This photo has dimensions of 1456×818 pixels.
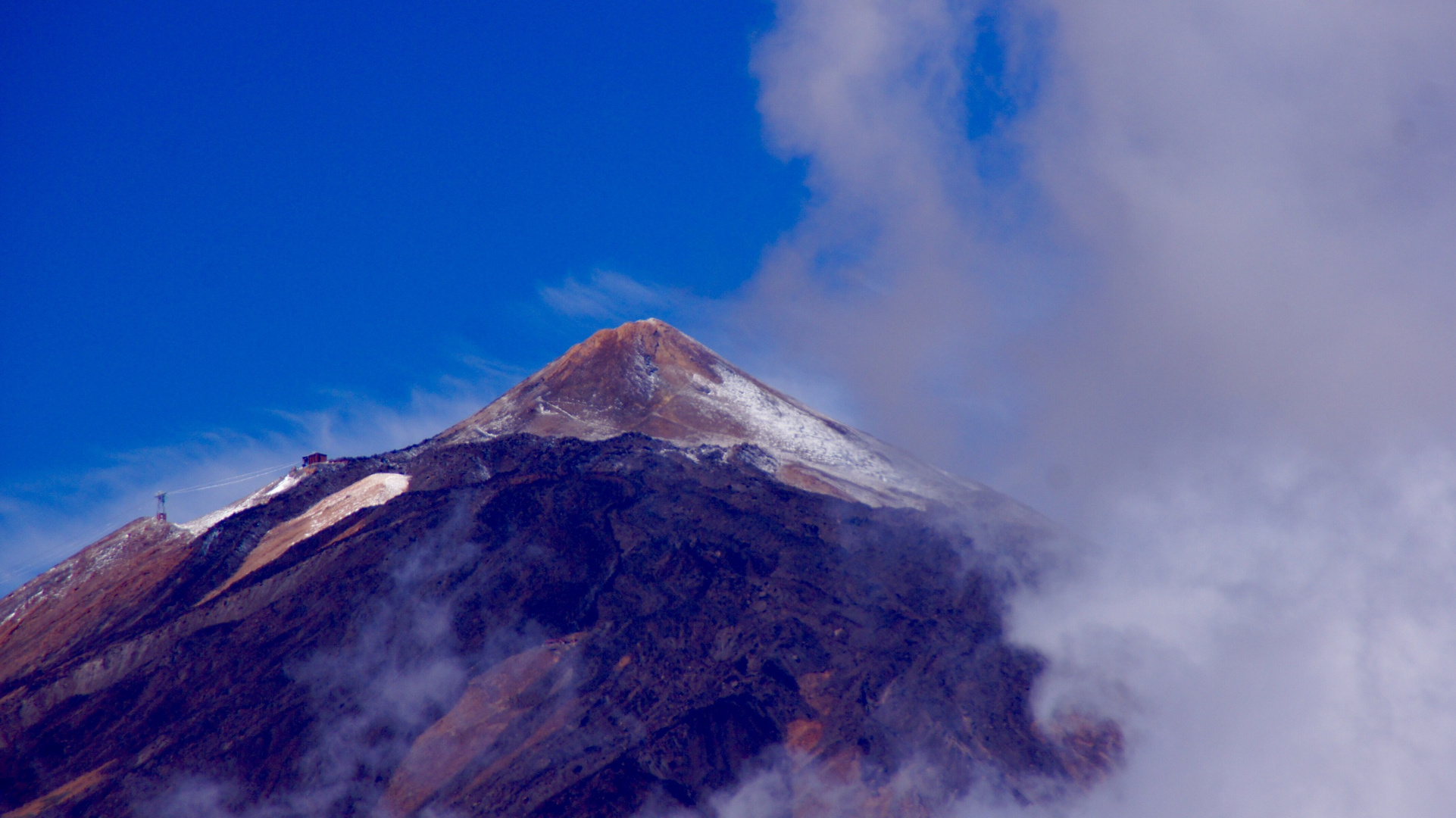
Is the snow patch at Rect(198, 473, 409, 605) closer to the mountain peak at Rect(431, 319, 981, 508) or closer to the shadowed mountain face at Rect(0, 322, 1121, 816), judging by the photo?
the shadowed mountain face at Rect(0, 322, 1121, 816)

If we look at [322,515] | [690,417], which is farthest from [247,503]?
[690,417]

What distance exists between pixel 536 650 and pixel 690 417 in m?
25.5

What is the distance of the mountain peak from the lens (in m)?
76.7

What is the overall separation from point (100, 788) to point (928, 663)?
140 ft

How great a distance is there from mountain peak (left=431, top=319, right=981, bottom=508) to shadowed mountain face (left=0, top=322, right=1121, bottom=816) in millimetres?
1273

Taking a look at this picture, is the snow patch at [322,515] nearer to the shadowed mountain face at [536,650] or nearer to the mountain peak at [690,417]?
the shadowed mountain face at [536,650]

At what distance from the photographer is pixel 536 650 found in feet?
199

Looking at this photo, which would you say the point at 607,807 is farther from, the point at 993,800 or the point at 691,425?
the point at 691,425

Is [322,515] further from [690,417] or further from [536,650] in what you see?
[690,417]

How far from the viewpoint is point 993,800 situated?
177 ft

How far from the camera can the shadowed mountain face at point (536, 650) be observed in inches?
2130

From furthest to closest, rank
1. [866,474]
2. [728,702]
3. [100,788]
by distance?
[866,474] → [728,702] → [100,788]

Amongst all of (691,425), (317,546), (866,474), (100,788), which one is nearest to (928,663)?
(866,474)

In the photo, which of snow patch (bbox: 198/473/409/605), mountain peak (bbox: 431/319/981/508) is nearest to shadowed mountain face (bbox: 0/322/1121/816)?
snow patch (bbox: 198/473/409/605)
